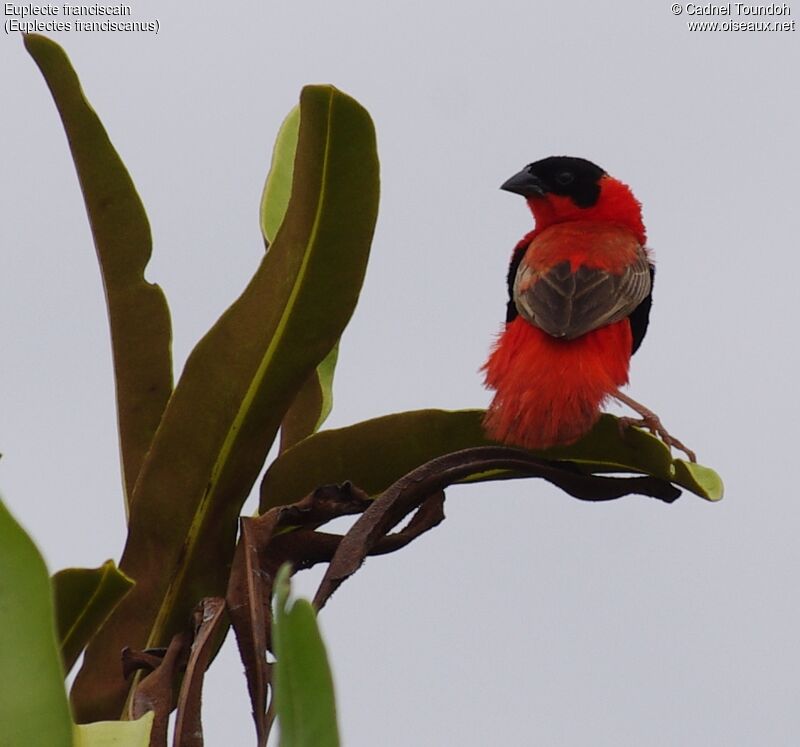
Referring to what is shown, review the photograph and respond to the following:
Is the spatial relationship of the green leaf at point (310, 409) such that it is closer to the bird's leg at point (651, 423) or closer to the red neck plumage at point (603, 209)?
the bird's leg at point (651, 423)

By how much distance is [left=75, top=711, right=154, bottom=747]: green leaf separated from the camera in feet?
4.99

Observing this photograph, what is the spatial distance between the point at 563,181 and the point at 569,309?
1.22 metres

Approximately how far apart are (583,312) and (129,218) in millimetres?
1293

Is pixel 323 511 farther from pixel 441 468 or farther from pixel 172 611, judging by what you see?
pixel 172 611

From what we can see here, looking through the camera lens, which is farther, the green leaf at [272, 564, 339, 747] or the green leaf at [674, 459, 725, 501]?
the green leaf at [674, 459, 725, 501]

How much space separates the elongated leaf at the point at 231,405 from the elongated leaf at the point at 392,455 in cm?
6

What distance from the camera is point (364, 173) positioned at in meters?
2.03

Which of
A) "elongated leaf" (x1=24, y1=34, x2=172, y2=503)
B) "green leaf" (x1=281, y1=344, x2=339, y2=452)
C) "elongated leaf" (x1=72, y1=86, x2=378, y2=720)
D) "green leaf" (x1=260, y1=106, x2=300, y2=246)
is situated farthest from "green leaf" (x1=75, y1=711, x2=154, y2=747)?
"green leaf" (x1=260, y1=106, x2=300, y2=246)

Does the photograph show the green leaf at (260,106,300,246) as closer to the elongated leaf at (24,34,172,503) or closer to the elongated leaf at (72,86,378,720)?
the elongated leaf at (24,34,172,503)

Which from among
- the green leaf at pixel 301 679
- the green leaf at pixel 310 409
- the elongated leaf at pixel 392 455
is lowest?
the green leaf at pixel 301 679

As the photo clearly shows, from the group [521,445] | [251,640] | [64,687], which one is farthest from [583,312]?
[64,687]

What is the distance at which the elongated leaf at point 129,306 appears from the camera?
2334 mm

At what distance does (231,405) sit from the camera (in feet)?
7.03

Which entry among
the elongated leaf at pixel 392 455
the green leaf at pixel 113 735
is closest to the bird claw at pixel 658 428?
the elongated leaf at pixel 392 455
